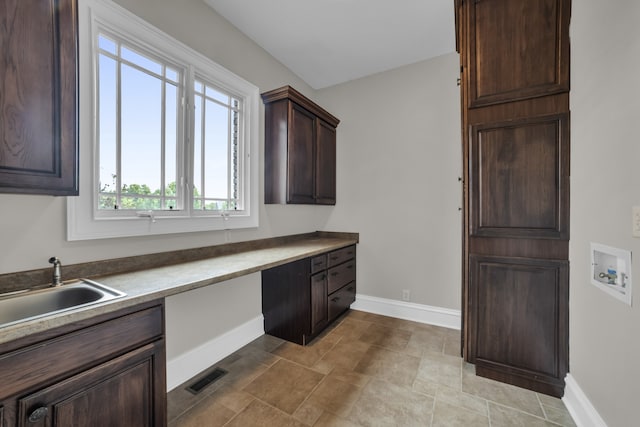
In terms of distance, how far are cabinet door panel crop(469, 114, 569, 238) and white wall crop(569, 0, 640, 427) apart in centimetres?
8

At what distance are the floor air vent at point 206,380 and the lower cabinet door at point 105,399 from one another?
691 millimetres

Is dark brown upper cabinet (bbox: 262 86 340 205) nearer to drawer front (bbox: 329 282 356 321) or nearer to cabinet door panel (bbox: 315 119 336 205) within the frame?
cabinet door panel (bbox: 315 119 336 205)

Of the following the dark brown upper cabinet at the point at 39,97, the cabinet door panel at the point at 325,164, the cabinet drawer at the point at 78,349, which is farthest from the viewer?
→ the cabinet door panel at the point at 325,164

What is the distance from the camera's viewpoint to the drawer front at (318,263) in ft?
8.06

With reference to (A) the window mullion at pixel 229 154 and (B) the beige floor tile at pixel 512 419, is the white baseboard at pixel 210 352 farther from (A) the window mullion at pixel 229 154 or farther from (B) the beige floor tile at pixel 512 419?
(B) the beige floor tile at pixel 512 419

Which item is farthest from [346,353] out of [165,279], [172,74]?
[172,74]

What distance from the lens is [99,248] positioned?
1.52m

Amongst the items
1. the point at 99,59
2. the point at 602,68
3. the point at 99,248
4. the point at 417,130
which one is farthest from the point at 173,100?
the point at 602,68

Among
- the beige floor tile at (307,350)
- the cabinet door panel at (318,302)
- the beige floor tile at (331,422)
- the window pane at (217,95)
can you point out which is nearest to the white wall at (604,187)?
the beige floor tile at (331,422)

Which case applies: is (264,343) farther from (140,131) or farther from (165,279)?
(140,131)

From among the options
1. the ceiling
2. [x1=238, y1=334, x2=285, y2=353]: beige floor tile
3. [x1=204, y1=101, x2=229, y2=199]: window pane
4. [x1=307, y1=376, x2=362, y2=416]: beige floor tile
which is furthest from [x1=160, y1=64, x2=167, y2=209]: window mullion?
[x1=307, y1=376, x2=362, y2=416]: beige floor tile

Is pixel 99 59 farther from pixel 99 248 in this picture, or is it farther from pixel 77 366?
pixel 77 366

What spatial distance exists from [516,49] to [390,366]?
254 centimetres

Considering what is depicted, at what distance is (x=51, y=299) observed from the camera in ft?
4.00
